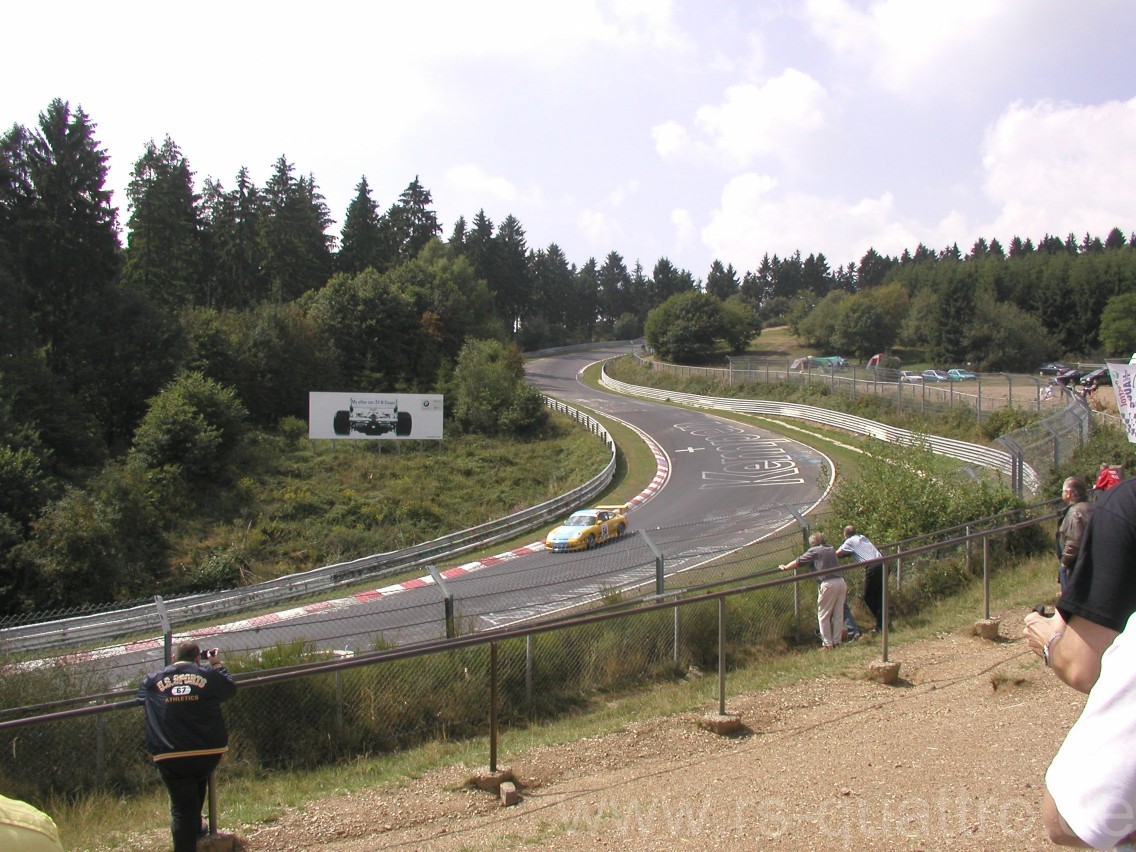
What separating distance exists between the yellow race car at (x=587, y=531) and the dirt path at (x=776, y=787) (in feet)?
63.3

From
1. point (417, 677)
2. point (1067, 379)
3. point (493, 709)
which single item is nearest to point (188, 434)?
point (417, 677)

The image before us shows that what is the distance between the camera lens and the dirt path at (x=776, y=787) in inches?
228

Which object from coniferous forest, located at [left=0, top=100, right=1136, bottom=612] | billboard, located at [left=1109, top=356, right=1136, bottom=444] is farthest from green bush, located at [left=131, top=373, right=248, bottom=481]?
billboard, located at [left=1109, top=356, right=1136, bottom=444]

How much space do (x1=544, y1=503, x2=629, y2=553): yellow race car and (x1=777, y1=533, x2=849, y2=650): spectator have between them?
16.2m

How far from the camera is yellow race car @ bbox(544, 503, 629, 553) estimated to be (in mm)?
28344

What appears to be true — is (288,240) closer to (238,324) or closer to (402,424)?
Answer: (238,324)

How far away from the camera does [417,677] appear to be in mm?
10500

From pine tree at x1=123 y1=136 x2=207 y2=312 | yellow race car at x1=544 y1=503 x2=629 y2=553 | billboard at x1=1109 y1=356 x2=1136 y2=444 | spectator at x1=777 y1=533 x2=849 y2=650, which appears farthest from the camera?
pine tree at x1=123 y1=136 x2=207 y2=312

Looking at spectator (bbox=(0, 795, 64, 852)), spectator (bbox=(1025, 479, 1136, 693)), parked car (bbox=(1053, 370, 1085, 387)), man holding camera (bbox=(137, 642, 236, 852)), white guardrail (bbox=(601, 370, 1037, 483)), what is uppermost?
spectator (bbox=(1025, 479, 1136, 693))

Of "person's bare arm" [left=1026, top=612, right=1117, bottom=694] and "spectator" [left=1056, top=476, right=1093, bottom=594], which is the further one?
"spectator" [left=1056, top=476, right=1093, bottom=594]

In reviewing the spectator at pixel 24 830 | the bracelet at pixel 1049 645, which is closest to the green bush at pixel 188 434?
the spectator at pixel 24 830

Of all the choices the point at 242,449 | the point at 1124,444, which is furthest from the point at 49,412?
the point at 1124,444

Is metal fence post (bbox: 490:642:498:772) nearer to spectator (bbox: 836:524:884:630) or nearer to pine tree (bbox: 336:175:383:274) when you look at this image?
spectator (bbox: 836:524:884:630)

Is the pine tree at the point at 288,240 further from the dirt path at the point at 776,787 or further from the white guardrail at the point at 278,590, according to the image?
the dirt path at the point at 776,787
